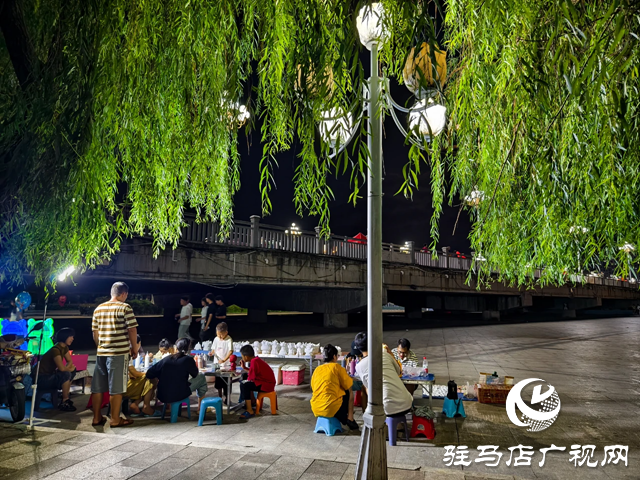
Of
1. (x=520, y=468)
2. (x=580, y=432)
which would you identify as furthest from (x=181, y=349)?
(x=580, y=432)

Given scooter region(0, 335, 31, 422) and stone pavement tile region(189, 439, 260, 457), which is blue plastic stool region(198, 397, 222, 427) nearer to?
stone pavement tile region(189, 439, 260, 457)

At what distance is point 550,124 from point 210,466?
183 inches

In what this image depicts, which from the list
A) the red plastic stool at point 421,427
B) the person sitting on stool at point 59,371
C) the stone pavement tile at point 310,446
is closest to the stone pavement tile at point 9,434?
the person sitting on stool at point 59,371

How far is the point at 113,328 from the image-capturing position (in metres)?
6.20

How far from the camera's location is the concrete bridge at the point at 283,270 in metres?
15.2

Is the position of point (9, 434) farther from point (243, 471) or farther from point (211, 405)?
point (243, 471)

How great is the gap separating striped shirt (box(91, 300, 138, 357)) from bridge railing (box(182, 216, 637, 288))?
7076mm

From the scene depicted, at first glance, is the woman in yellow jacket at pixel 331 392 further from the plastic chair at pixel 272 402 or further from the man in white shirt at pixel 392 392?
the plastic chair at pixel 272 402

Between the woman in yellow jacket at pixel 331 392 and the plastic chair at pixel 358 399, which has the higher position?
the woman in yellow jacket at pixel 331 392

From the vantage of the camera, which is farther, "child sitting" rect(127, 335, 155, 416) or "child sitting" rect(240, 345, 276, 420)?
"child sitting" rect(240, 345, 276, 420)

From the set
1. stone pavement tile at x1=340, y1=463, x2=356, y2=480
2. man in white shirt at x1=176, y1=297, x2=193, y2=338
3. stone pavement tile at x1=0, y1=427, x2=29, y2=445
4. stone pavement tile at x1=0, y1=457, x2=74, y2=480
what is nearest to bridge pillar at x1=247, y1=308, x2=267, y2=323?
Result: man in white shirt at x1=176, y1=297, x2=193, y2=338

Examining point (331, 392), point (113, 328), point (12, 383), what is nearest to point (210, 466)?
point (331, 392)

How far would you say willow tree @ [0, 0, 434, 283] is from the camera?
339 centimetres

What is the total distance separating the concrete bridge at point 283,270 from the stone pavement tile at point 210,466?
661 cm
